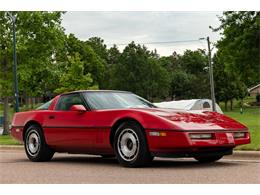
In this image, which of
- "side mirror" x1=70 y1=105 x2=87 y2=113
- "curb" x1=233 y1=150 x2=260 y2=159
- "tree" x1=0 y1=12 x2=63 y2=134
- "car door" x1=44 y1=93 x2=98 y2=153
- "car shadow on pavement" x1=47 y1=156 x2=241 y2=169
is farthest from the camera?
"tree" x1=0 y1=12 x2=63 y2=134

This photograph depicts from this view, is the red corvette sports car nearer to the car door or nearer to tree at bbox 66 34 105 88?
the car door

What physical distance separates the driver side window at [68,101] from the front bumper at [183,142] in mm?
1939

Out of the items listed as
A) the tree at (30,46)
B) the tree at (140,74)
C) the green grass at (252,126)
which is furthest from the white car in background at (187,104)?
the tree at (30,46)

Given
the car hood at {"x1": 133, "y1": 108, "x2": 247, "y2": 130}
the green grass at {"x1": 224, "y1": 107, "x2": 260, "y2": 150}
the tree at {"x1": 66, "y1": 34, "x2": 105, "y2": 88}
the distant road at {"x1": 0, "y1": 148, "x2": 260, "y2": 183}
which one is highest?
the tree at {"x1": 66, "y1": 34, "x2": 105, "y2": 88}

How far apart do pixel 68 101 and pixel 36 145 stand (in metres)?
1.04

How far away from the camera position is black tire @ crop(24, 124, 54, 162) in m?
9.93

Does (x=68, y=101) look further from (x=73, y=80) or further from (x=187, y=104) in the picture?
(x=73, y=80)

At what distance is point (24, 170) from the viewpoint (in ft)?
28.5

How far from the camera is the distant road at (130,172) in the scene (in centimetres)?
700

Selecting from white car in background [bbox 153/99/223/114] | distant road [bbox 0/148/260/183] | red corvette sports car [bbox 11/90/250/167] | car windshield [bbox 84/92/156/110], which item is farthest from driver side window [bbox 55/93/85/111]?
white car in background [bbox 153/99/223/114]

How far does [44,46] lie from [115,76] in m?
3.99

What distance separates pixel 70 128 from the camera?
929 cm

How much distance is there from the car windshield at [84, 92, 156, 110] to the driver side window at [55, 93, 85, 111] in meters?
0.19

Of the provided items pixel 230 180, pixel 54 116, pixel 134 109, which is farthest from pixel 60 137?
pixel 230 180
